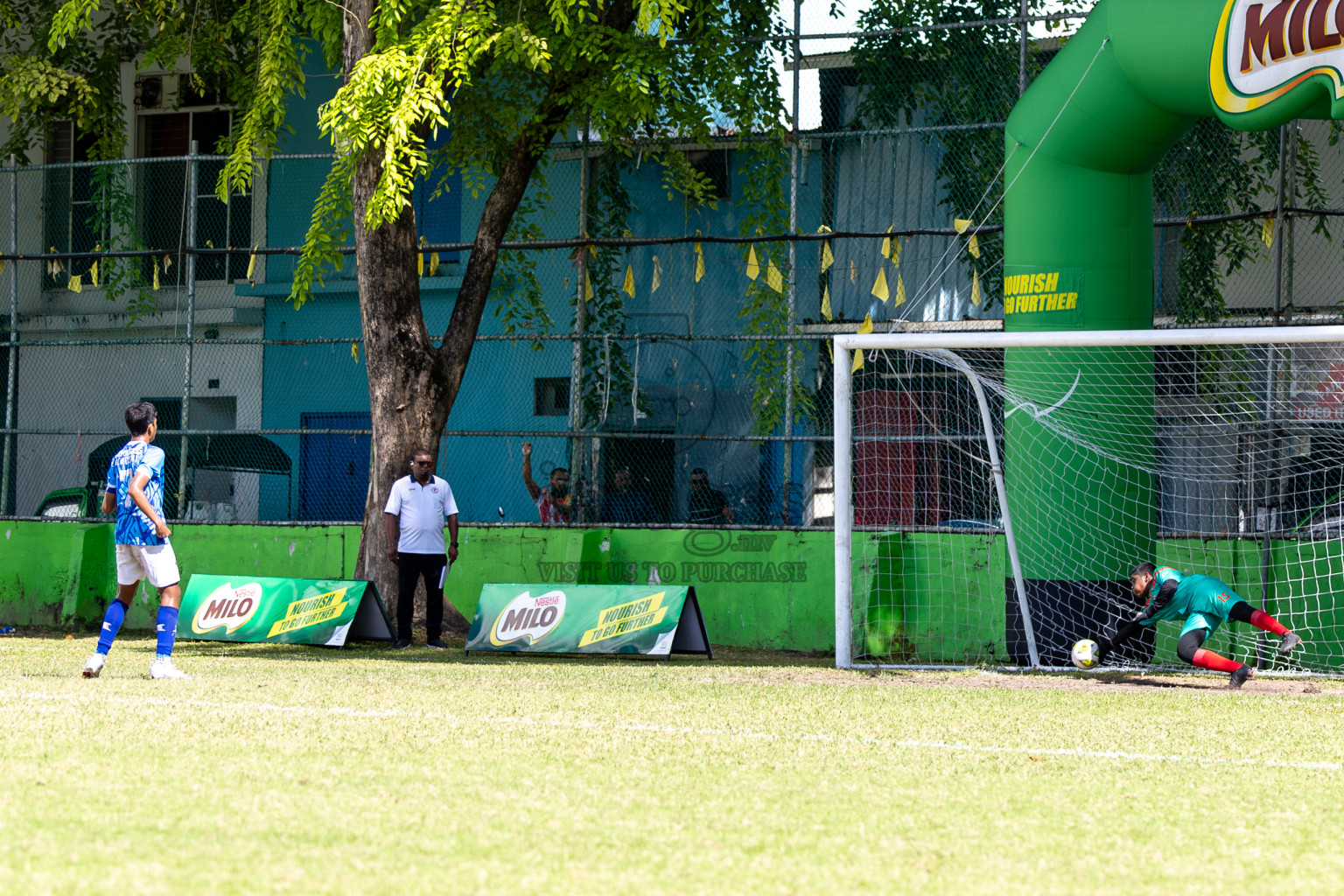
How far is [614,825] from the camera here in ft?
15.6

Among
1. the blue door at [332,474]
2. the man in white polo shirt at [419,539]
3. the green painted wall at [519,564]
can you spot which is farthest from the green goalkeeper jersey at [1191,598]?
the blue door at [332,474]

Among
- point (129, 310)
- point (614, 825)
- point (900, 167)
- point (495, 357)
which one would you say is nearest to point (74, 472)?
point (129, 310)

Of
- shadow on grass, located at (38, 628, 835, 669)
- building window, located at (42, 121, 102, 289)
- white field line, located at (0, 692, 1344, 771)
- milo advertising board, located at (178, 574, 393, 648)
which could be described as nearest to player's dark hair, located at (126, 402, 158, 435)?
white field line, located at (0, 692, 1344, 771)

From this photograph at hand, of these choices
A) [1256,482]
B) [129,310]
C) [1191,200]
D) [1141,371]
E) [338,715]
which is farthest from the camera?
[129,310]

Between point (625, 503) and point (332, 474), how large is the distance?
6.20m

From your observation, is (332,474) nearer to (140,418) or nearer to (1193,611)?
Answer: (140,418)

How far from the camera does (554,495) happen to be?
1474 cm

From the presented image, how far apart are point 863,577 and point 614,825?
8084mm

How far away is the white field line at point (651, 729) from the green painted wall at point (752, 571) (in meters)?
5.11

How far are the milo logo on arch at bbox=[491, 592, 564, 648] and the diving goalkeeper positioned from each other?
455 centimetres

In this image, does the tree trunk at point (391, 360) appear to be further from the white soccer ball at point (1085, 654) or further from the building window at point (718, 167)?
the white soccer ball at point (1085, 654)

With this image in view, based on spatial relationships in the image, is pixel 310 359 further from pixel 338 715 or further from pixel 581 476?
pixel 338 715

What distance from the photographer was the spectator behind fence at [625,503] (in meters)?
14.8

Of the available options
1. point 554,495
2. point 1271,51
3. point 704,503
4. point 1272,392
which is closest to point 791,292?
point 704,503
